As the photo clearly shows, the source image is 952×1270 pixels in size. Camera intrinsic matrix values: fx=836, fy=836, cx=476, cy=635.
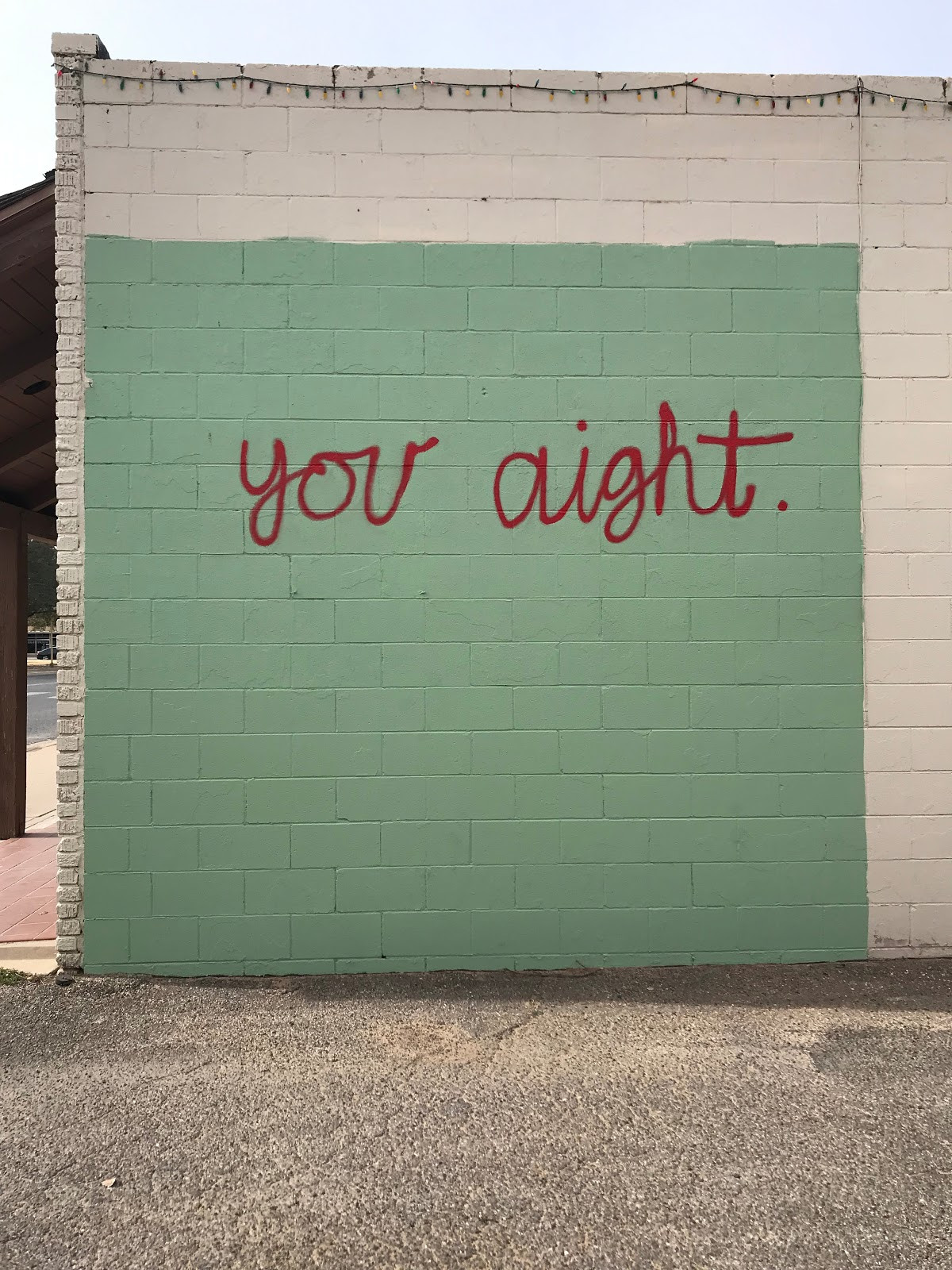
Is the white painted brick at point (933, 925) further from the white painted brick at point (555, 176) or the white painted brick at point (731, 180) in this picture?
the white painted brick at point (555, 176)

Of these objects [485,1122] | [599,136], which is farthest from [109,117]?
[485,1122]

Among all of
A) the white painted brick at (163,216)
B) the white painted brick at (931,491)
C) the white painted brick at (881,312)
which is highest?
the white painted brick at (163,216)

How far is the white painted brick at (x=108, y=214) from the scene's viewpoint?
4.14 meters

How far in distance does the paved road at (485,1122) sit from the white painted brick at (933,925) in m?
0.14

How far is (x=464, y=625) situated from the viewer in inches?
165

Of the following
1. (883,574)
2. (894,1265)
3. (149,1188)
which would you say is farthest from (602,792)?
(149,1188)

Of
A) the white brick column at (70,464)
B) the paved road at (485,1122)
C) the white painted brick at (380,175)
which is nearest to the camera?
the paved road at (485,1122)

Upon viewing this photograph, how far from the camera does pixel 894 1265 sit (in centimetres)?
223

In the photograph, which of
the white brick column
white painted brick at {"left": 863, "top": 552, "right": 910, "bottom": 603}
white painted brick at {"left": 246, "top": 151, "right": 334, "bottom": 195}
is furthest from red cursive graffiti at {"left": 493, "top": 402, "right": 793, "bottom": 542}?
the white brick column

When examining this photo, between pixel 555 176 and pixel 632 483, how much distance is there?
1.60m

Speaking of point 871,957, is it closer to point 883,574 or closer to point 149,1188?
point 883,574

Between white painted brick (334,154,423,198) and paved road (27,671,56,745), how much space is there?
1099 centimetres

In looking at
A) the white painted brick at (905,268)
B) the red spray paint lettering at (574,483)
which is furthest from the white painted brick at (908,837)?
the white painted brick at (905,268)

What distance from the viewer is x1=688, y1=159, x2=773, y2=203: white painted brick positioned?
427 cm
